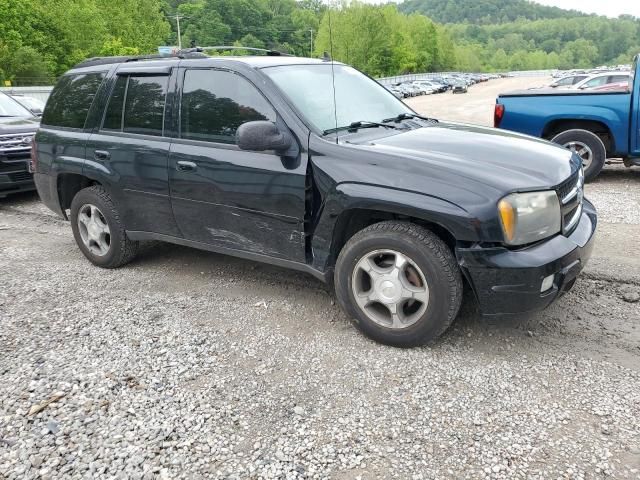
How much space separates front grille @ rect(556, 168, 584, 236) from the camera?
3.27 m

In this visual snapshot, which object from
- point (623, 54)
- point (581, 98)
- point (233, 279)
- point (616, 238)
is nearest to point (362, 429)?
point (233, 279)

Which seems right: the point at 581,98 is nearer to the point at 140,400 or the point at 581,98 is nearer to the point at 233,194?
the point at 233,194

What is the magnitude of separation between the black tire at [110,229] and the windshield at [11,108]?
5460 mm

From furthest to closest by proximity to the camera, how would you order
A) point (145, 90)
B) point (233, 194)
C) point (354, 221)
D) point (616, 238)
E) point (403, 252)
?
point (616, 238) < point (145, 90) < point (233, 194) < point (354, 221) < point (403, 252)

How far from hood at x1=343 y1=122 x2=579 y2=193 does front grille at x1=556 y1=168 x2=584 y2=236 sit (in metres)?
0.06

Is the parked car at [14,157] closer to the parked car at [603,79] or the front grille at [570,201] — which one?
the front grille at [570,201]

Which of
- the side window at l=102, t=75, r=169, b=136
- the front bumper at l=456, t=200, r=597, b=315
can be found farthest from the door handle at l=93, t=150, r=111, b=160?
the front bumper at l=456, t=200, r=597, b=315

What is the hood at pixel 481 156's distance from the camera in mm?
3107

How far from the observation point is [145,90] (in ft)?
14.4

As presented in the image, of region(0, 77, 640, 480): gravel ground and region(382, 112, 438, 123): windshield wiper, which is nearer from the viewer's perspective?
region(0, 77, 640, 480): gravel ground

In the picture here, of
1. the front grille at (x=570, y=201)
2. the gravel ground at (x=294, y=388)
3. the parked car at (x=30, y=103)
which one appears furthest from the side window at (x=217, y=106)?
the parked car at (x=30, y=103)

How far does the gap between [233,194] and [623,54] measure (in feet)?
649

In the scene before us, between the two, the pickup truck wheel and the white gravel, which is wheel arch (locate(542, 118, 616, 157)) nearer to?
the white gravel

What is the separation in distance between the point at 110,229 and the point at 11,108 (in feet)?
20.8
